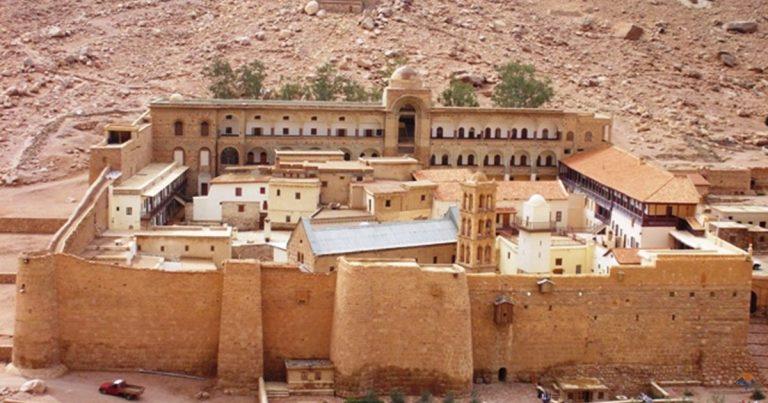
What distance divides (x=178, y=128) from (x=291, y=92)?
8742 millimetres

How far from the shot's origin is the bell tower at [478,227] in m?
39.2

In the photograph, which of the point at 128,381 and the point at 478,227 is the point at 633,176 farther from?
the point at 128,381

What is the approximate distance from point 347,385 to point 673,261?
10.1 m

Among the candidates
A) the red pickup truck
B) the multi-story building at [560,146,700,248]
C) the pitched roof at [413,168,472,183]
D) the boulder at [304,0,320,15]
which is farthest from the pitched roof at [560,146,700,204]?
the boulder at [304,0,320,15]

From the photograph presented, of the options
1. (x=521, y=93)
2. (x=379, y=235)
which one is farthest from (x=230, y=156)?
(x=521, y=93)

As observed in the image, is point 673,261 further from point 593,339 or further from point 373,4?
point 373,4

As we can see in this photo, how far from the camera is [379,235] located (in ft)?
134

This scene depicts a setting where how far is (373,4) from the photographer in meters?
73.8

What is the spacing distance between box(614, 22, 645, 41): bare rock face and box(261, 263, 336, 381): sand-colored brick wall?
157 ft

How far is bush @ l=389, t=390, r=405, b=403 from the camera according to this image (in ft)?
113

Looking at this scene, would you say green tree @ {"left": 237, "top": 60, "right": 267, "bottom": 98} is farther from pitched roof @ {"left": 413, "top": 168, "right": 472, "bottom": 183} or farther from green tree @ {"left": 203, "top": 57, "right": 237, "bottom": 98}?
pitched roof @ {"left": 413, "top": 168, "right": 472, "bottom": 183}

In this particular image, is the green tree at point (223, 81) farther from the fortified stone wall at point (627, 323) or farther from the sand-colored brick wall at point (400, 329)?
the fortified stone wall at point (627, 323)

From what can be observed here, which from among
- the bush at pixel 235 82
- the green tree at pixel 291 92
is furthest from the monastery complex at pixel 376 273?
the bush at pixel 235 82

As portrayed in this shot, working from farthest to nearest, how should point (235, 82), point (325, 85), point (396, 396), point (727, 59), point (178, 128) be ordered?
point (727, 59) → point (235, 82) → point (325, 85) → point (178, 128) → point (396, 396)
